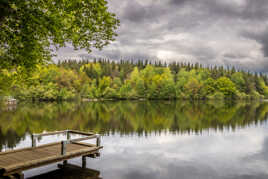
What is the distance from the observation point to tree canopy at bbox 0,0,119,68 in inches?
412

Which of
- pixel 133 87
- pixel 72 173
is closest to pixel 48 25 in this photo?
pixel 72 173

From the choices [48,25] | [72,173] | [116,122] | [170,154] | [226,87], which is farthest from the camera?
[226,87]

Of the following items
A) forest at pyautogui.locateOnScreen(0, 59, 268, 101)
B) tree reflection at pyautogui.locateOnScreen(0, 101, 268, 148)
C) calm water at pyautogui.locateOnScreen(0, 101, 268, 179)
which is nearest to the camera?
calm water at pyautogui.locateOnScreen(0, 101, 268, 179)

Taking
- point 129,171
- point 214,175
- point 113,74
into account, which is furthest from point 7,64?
point 113,74

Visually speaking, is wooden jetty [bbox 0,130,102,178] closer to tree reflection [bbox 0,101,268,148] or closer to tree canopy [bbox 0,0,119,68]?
tree canopy [bbox 0,0,119,68]

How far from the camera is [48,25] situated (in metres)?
10.7

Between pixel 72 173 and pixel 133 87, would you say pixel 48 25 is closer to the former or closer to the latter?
pixel 72 173

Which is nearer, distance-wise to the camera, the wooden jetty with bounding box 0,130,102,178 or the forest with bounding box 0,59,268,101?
the wooden jetty with bounding box 0,130,102,178

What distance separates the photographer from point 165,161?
16.5m

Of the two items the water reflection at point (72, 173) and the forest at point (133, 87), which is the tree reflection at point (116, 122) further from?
the forest at point (133, 87)

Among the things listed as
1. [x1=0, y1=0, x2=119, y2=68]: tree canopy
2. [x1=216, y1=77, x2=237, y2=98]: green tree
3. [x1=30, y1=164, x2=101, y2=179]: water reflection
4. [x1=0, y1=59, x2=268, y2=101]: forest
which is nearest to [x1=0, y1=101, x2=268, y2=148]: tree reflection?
[x1=30, y1=164, x2=101, y2=179]: water reflection

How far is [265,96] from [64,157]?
561ft

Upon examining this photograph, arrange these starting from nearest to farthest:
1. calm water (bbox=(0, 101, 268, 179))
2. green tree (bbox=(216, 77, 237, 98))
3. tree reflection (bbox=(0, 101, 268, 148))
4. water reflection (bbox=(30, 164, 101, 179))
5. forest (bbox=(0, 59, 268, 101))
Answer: water reflection (bbox=(30, 164, 101, 179)), calm water (bbox=(0, 101, 268, 179)), tree reflection (bbox=(0, 101, 268, 148)), forest (bbox=(0, 59, 268, 101)), green tree (bbox=(216, 77, 237, 98))

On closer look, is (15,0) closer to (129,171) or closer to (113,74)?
(129,171)
